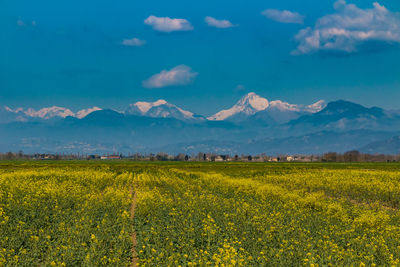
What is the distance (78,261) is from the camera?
12.0 meters

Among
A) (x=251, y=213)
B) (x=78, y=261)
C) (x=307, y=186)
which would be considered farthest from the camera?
(x=307, y=186)

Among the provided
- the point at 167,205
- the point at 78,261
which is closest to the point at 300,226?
the point at 167,205

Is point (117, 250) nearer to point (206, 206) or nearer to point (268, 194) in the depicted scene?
point (206, 206)

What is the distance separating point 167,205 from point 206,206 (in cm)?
239

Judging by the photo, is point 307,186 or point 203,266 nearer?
point 203,266

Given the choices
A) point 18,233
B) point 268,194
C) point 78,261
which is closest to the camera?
point 78,261

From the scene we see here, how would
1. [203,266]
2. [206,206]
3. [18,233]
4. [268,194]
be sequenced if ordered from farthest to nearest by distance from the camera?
[268,194], [206,206], [18,233], [203,266]

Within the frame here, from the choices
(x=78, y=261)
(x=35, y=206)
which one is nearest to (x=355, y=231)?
(x=78, y=261)

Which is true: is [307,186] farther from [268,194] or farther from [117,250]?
[117,250]

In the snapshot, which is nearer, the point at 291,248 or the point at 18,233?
the point at 291,248

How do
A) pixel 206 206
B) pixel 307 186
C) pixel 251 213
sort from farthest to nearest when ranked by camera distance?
pixel 307 186 → pixel 206 206 → pixel 251 213

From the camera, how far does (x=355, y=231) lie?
1770 centimetres

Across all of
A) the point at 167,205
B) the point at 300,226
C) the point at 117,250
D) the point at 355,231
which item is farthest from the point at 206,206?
the point at 117,250

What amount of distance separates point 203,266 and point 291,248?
4287 mm
